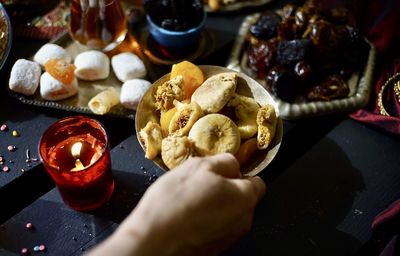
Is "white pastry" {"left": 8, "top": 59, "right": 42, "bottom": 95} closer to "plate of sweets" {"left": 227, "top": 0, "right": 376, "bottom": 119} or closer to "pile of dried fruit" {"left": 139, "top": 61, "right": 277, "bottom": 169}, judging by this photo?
"pile of dried fruit" {"left": 139, "top": 61, "right": 277, "bottom": 169}

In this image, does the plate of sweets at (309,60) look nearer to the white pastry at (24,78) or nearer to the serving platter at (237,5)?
the serving platter at (237,5)

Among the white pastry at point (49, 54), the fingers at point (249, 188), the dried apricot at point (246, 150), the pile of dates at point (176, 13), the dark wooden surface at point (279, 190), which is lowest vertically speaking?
the dark wooden surface at point (279, 190)

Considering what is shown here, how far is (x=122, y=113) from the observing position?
2.66 ft

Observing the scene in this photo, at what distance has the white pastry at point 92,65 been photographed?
840 millimetres

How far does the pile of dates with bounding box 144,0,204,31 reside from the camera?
86 cm

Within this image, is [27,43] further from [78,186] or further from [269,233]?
[269,233]

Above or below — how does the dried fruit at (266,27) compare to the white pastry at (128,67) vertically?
above

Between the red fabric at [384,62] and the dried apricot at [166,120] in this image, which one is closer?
the dried apricot at [166,120]

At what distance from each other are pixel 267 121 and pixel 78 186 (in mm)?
265

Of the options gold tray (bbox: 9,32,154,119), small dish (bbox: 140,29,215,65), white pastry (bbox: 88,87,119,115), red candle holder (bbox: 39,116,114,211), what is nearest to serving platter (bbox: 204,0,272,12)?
small dish (bbox: 140,29,215,65)

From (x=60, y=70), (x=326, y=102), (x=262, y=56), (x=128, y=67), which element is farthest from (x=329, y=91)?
(x=60, y=70)

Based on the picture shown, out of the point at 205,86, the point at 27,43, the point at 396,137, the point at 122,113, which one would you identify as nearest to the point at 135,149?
the point at 122,113

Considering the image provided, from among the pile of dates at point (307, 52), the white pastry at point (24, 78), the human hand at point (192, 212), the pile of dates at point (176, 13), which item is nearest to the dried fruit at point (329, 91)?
the pile of dates at point (307, 52)

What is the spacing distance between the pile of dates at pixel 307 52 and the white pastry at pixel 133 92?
0.65 feet
